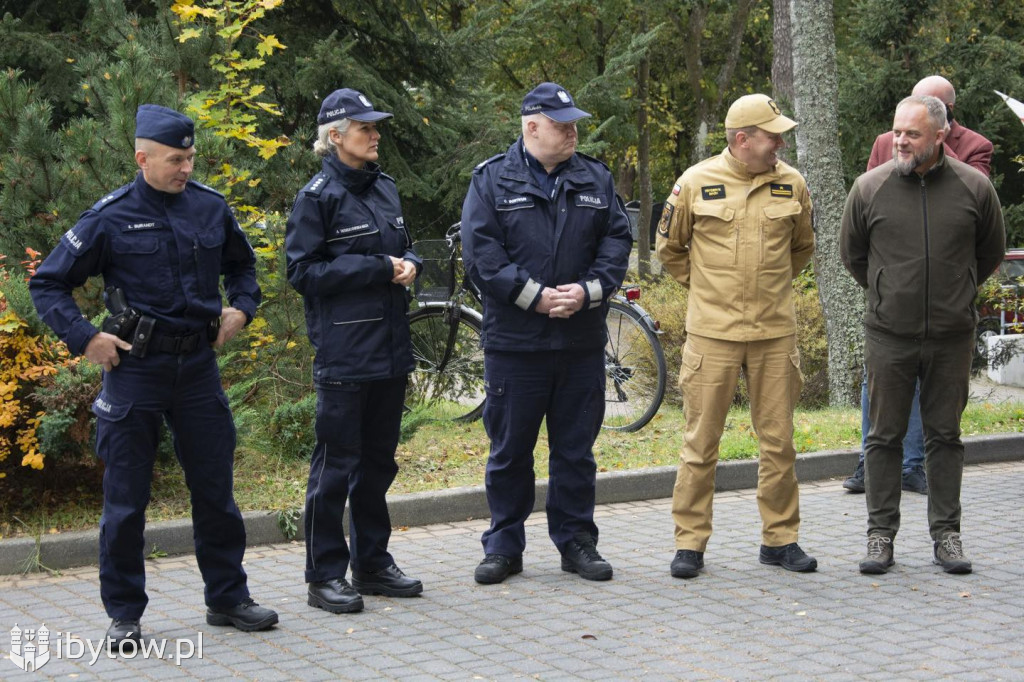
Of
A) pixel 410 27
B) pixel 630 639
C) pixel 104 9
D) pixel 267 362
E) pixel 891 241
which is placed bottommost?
pixel 630 639

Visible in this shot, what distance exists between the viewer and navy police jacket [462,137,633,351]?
19.5 feet

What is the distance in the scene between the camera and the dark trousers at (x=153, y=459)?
16.7 ft

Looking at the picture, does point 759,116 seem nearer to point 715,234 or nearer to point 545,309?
point 715,234

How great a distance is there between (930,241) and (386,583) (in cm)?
300

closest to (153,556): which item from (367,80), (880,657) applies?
(880,657)

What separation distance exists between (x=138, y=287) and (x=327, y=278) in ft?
2.59

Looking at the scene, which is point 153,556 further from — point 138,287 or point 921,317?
point 921,317

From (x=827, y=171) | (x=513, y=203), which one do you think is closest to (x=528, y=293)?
(x=513, y=203)

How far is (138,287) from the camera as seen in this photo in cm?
509

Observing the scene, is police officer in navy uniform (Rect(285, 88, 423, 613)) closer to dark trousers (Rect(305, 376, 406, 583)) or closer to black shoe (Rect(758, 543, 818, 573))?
dark trousers (Rect(305, 376, 406, 583))

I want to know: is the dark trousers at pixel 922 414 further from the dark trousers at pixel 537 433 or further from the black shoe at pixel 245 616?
the black shoe at pixel 245 616

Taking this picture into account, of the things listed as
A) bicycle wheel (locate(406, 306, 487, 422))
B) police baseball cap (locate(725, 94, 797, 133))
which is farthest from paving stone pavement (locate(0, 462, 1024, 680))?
bicycle wheel (locate(406, 306, 487, 422))

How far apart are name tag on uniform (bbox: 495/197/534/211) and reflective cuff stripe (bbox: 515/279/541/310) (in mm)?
371

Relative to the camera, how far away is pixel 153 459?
5223mm
